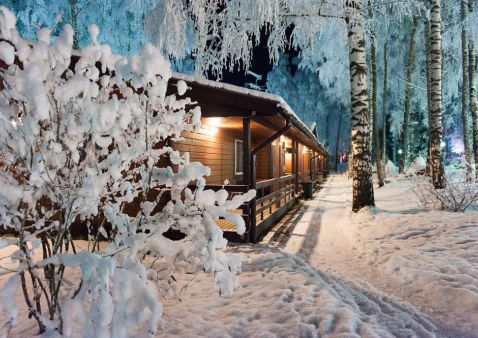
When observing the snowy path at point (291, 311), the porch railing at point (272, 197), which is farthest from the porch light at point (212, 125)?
the snowy path at point (291, 311)

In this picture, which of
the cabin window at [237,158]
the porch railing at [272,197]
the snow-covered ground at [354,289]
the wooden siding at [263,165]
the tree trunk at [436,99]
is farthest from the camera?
the wooden siding at [263,165]

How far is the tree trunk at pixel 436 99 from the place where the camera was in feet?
32.5

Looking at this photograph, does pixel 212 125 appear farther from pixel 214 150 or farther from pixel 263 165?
pixel 263 165

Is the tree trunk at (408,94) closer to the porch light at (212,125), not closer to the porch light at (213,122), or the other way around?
the porch light at (212,125)

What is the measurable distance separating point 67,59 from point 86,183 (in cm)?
107

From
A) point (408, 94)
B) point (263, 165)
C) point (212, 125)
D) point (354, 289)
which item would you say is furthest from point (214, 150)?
point (408, 94)

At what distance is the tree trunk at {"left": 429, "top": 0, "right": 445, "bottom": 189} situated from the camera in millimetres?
9914

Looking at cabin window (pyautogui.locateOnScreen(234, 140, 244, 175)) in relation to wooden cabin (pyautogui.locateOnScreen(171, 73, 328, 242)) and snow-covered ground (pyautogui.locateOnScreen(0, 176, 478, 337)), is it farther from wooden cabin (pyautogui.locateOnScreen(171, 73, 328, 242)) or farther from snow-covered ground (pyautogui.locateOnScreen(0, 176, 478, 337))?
snow-covered ground (pyautogui.locateOnScreen(0, 176, 478, 337))

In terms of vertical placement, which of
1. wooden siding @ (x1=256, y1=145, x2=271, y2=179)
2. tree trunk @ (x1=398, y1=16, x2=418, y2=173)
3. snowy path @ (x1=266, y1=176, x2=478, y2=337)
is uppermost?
tree trunk @ (x1=398, y1=16, x2=418, y2=173)

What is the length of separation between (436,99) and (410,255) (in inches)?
275

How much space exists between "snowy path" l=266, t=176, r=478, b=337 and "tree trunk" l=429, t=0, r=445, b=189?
175cm

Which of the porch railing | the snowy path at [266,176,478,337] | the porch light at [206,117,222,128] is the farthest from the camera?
the porch light at [206,117,222,128]

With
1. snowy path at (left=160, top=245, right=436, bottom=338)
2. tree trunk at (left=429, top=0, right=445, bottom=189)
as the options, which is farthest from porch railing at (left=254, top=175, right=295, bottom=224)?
tree trunk at (left=429, top=0, right=445, bottom=189)

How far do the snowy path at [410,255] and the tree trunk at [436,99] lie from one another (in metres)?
1.75
